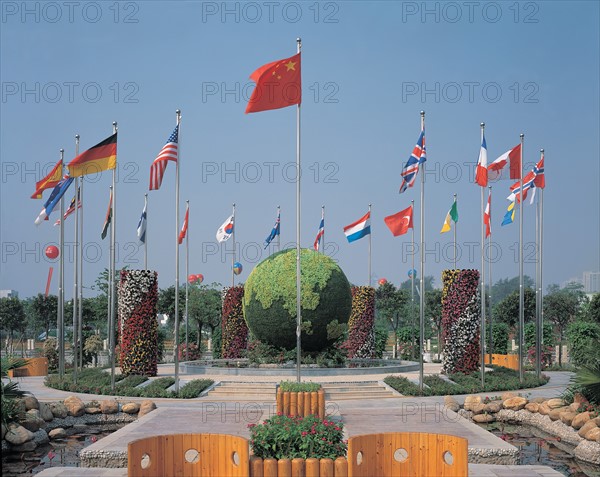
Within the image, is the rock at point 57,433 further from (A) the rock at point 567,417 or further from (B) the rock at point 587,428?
(A) the rock at point 567,417

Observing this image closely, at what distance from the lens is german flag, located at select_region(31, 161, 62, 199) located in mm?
24203

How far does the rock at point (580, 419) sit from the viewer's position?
1577 cm

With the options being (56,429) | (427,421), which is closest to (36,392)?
(56,429)

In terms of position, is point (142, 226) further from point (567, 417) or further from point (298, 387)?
point (567, 417)

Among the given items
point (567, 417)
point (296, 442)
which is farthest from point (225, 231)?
point (296, 442)

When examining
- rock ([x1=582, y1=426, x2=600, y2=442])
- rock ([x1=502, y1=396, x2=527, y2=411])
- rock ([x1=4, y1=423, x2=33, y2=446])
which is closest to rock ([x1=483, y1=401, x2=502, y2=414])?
rock ([x1=502, y1=396, x2=527, y2=411])

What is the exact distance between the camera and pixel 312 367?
26.6 m

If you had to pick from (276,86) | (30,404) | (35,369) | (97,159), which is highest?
(276,86)

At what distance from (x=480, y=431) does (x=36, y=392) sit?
14885mm

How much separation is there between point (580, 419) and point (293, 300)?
1246 cm

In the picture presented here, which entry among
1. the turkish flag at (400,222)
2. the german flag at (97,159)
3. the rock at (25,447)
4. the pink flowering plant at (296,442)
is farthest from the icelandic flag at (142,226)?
the pink flowering plant at (296,442)

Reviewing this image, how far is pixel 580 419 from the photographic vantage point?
1586cm

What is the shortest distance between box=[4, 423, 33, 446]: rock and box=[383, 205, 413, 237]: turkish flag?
1421cm

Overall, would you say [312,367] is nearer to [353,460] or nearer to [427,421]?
[427,421]
